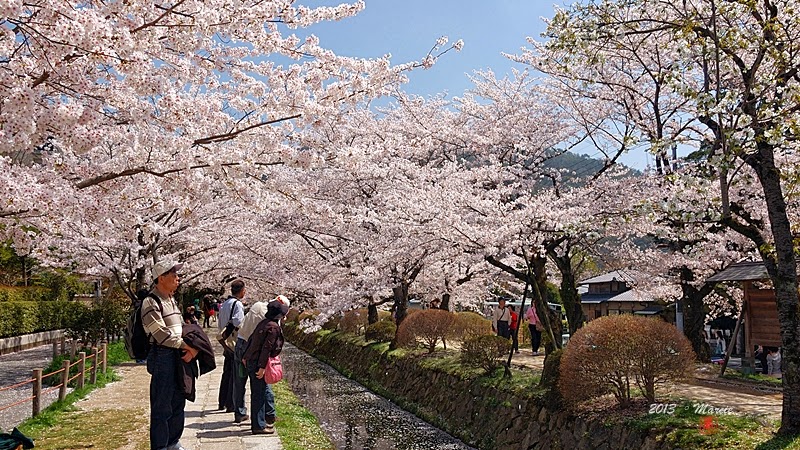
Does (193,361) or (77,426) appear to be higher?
(193,361)

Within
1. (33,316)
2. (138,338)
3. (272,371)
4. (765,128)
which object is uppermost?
(765,128)

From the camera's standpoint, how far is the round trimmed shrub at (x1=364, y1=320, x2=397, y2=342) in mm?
18641

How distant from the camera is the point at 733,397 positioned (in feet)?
30.7

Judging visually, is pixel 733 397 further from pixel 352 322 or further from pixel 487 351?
pixel 352 322

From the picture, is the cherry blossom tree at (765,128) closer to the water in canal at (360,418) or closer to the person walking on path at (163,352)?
the person walking on path at (163,352)

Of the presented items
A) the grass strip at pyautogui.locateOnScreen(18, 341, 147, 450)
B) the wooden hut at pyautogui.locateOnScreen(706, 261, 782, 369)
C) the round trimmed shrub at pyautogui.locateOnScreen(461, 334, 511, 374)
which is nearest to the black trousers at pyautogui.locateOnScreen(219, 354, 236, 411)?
the grass strip at pyautogui.locateOnScreen(18, 341, 147, 450)

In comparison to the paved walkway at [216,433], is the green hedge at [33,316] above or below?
above

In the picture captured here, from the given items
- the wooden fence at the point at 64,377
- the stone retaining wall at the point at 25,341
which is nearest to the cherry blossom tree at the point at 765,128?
the wooden fence at the point at 64,377

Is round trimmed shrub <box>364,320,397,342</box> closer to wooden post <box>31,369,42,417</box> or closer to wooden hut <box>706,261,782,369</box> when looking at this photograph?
wooden hut <box>706,261,782,369</box>

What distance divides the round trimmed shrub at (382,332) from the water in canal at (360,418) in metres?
1.49

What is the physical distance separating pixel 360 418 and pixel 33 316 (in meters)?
19.1

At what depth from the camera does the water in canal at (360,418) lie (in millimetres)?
10758

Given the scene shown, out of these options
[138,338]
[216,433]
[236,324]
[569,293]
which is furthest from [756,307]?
[138,338]

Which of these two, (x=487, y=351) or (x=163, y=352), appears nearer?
(x=163, y=352)
